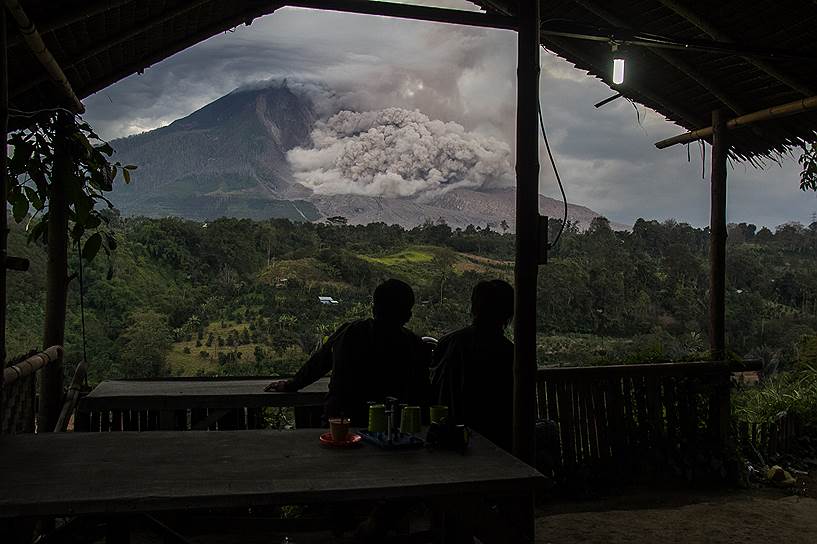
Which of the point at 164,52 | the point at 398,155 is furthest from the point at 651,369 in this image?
the point at 398,155

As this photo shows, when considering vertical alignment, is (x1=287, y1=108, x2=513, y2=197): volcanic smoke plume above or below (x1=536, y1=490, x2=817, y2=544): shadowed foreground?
above

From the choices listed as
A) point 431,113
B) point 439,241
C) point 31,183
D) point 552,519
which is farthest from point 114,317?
point 431,113

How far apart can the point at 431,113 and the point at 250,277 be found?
29.6 ft

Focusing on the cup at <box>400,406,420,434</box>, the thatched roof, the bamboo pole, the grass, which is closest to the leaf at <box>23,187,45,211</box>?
the thatched roof

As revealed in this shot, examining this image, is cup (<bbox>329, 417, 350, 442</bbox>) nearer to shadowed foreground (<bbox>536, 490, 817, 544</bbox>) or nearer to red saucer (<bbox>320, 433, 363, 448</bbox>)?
red saucer (<bbox>320, 433, 363, 448</bbox>)

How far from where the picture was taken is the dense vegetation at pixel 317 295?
28.7ft

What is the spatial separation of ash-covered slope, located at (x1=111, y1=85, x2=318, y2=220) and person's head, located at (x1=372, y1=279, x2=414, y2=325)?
391 inches

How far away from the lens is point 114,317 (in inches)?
Result: 346

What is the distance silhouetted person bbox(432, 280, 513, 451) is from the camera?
10.1 feet

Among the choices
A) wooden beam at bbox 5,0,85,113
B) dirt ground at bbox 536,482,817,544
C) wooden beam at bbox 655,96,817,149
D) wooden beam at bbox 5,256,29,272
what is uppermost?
wooden beam at bbox 655,96,817,149

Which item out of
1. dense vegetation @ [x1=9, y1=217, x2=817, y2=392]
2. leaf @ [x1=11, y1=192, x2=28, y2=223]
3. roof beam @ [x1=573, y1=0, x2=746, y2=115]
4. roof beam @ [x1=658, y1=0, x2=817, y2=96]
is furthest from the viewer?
dense vegetation @ [x1=9, y1=217, x2=817, y2=392]

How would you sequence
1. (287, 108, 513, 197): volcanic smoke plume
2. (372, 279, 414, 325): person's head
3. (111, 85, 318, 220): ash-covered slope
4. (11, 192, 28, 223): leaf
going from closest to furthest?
(372, 279, 414, 325): person's head → (11, 192, 28, 223): leaf → (111, 85, 318, 220): ash-covered slope → (287, 108, 513, 197): volcanic smoke plume

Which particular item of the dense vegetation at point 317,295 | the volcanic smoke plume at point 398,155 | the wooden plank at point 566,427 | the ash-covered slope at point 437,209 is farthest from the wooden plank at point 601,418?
the volcanic smoke plume at point 398,155

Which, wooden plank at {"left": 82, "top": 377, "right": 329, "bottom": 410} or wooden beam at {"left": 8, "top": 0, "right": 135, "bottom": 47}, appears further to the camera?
wooden plank at {"left": 82, "top": 377, "right": 329, "bottom": 410}
